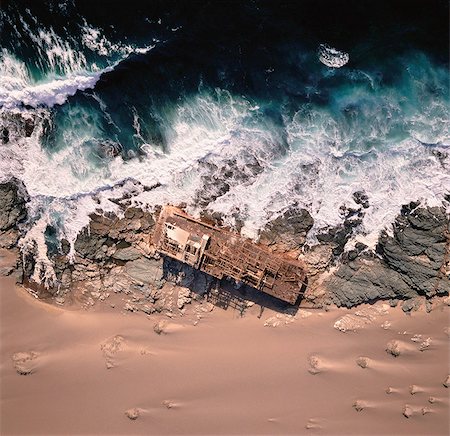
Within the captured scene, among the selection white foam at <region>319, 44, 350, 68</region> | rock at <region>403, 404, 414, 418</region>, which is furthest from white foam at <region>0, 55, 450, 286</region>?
rock at <region>403, 404, 414, 418</region>

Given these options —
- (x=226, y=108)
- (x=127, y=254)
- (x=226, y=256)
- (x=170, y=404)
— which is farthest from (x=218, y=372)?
(x=226, y=108)

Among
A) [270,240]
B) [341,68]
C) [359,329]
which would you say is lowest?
[359,329]

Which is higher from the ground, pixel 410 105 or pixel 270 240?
pixel 410 105

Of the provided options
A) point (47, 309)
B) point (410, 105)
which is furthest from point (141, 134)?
point (410, 105)

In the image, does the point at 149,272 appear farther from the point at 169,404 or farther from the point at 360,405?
the point at 360,405

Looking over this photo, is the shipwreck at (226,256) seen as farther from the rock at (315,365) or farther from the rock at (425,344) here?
the rock at (425,344)

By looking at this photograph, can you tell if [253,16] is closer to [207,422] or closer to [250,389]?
[250,389]

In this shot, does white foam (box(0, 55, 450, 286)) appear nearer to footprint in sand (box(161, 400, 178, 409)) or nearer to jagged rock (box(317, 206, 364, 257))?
jagged rock (box(317, 206, 364, 257))
